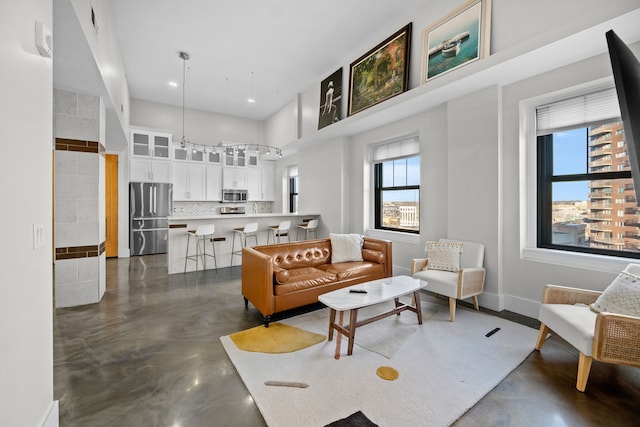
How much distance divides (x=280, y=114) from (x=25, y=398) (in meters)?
7.60

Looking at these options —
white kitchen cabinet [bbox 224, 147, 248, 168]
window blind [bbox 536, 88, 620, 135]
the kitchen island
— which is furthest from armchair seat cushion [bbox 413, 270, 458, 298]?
white kitchen cabinet [bbox 224, 147, 248, 168]

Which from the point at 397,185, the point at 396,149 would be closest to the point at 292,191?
the point at 397,185

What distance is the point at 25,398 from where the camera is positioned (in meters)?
1.24

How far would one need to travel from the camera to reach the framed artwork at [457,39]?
324 cm

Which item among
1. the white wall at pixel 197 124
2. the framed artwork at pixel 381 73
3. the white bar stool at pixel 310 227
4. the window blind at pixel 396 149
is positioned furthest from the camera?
the white wall at pixel 197 124

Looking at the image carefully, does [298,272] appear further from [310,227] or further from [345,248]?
[310,227]

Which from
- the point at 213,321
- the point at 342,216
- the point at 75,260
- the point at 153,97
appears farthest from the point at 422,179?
the point at 153,97

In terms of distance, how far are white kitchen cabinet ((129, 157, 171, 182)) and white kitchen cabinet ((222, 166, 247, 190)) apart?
1.46 metres

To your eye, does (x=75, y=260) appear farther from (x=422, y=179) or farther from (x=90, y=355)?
(x=422, y=179)

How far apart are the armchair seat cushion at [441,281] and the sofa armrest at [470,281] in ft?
0.23

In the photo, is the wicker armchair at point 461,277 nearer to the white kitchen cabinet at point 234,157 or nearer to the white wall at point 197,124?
the white kitchen cabinet at point 234,157

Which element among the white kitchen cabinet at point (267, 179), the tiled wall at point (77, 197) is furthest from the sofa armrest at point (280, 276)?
the white kitchen cabinet at point (267, 179)

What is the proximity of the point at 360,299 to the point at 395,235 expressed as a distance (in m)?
2.74

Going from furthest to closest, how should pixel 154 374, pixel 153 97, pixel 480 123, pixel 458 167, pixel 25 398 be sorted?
1. pixel 153 97
2. pixel 458 167
3. pixel 480 123
4. pixel 154 374
5. pixel 25 398
